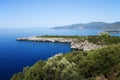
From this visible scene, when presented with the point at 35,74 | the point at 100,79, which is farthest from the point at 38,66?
the point at 100,79

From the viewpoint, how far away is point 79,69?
3878 centimetres

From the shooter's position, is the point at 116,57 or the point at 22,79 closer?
the point at 22,79

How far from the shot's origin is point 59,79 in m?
27.6

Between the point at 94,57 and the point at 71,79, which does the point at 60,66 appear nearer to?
the point at 71,79

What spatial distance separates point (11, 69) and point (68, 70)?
42.8 meters

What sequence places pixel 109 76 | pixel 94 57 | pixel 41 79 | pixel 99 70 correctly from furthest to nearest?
pixel 94 57 < pixel 99 70 < pixel 109 76 < pixel 41 79

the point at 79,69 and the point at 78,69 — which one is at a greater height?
the point at 78,69

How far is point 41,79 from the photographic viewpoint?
108 feet

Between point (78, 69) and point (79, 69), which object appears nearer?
point (78, 69)

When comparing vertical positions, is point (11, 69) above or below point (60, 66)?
below

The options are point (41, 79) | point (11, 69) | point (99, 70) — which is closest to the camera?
point (41, 79)

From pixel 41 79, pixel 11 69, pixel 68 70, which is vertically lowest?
pixel 11 69

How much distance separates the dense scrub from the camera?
28.4 meters

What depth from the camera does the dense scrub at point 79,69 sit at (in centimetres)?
2839
